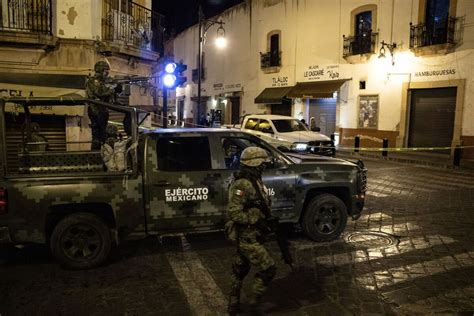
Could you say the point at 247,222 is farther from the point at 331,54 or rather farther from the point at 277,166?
the point at 331,54

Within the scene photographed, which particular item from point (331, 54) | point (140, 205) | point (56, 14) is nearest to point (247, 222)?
point (140, 205)

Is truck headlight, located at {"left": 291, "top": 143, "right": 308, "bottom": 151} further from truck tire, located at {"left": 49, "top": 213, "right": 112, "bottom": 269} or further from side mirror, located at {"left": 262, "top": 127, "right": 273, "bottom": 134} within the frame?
truck tire, located at {"left": 49, "top": 213, "right": 112, "bottom": 269}

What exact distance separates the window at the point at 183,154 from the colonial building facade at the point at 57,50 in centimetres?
498

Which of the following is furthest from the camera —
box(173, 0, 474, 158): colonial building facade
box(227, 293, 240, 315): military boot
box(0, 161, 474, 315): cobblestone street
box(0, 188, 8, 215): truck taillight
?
box(173, 0, 474, 158): colonial building facade

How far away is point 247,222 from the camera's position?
4.12 meters

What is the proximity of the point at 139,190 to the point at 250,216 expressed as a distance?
224 centimetres

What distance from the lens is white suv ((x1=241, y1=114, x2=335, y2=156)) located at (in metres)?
15.0

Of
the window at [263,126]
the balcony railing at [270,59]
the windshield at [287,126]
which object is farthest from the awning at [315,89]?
the window at [263,126]

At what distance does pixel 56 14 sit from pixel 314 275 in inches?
424

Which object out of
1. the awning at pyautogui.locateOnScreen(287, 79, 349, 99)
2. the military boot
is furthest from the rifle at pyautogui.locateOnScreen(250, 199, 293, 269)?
the awning at pyautogui.locateOnScreen(287, 79, 349, 99)

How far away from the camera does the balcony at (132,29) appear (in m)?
13.4

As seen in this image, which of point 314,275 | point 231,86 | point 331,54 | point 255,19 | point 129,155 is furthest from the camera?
point 231,86

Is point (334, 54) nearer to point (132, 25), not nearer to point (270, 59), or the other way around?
point (270, 59)

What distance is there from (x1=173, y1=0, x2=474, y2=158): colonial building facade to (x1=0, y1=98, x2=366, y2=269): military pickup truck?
Result: 13.9 meters
